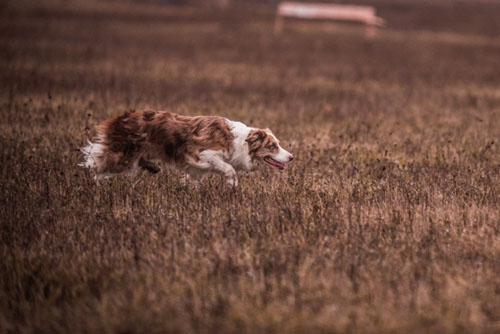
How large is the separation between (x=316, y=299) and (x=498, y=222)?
259 centimetres

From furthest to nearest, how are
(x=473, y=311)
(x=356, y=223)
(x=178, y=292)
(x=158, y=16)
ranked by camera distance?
(x=158, y=16) → (x=356, y=223) → (x=178, y=292) → (x=473, y=311)

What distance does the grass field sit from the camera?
14.0 feet

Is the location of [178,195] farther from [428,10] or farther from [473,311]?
[428,10]

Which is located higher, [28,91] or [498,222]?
[498,222]

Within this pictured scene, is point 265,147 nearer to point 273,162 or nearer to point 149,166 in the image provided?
point 273,162

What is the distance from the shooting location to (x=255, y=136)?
7.26 m

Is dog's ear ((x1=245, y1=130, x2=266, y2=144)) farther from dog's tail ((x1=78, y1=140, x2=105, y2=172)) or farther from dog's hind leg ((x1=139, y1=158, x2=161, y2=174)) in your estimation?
dog's tail ((x1=78, y1=140, x2=105, y2=172))

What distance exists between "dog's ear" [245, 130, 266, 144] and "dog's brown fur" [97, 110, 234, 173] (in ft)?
0.78

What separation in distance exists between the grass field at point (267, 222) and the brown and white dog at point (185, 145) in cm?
24

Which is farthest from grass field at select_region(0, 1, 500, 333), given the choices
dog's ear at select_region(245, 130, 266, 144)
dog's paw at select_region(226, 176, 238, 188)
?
dog's ear at select_region(245, 130, 266, 144)

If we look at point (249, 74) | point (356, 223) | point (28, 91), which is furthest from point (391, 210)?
point (249, 74)

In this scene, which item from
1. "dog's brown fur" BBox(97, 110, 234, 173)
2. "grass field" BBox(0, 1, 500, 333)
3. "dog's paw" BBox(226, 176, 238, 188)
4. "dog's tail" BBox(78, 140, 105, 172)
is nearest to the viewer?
"grass field" BBox(0, 1, 500, 333)

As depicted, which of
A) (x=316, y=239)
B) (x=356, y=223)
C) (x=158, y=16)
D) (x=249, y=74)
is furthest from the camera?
(x=158, y=16)

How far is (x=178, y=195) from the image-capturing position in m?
6.96
